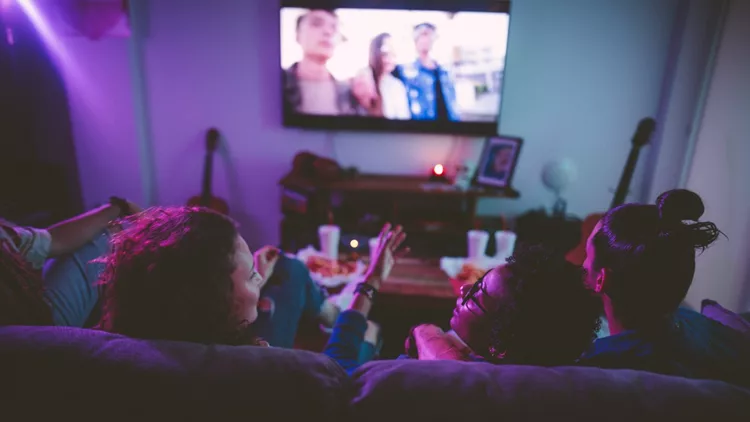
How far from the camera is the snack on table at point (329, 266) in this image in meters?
2.12

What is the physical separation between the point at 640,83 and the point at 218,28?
2.75 metres

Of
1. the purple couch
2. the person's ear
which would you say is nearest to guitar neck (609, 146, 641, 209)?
the person's ear

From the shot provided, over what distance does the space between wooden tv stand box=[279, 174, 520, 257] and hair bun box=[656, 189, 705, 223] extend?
5.57 feet

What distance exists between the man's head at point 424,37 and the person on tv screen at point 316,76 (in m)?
0.47

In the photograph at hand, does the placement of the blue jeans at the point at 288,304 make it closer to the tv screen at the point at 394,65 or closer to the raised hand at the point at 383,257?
the raised hand at the point at 383,257

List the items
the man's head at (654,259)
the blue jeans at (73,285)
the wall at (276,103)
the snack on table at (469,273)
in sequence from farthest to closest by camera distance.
→ 1. the wall at (276,103)
2. the snack on table at (469,273)
3. the blue jeans at (73,285)
4. the man's head at (654,259)

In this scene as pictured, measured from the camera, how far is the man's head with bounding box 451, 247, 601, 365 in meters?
0.92

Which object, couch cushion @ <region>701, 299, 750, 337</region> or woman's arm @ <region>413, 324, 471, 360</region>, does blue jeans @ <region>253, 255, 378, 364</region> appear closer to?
woman's arm @ <region>413, 324, 471, 360</region>

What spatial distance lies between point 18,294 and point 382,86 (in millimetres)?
2314

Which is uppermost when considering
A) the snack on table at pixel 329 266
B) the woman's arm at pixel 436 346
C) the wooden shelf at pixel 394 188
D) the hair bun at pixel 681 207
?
the hair bun at pixel 681 207

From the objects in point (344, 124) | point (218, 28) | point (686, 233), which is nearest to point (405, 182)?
point (344, 124)

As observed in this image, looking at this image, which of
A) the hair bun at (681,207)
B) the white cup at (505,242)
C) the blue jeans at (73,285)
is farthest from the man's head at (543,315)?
the white cup at (505,242)

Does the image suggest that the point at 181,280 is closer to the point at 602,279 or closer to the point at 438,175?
the point at 602,279

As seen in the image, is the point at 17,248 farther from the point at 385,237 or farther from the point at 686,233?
the point at 686,233
